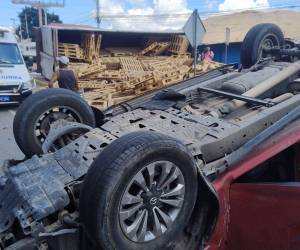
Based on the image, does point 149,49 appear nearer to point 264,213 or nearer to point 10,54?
point 10,54

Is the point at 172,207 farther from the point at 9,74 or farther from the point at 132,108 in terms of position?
the point at 9,74

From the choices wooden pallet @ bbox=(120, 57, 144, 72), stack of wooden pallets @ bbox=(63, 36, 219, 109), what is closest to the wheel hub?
stack of wooden pallets @ bbox=(63, 36, 219, 109)

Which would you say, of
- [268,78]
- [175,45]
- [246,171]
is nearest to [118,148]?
[246,171]

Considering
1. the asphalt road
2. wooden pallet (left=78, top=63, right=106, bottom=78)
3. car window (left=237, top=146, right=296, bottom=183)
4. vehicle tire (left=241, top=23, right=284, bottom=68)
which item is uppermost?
vehicle tire (left=241, top=23, right=284, bottom=68)

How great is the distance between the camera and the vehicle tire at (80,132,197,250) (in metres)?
2.30

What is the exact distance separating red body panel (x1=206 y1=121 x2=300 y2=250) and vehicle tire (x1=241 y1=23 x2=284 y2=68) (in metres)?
2.65

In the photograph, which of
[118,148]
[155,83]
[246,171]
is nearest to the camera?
[118,148]

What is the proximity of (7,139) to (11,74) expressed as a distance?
14.7 ft

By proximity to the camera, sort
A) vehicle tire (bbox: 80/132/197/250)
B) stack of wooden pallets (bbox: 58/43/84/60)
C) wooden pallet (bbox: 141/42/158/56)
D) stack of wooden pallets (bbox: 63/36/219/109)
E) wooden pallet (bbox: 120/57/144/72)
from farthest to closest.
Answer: wooden pallet (bbox: 141/42/158/56) → stack of wooden pallets (bbox: 58/43/84/60) → wooden pallet (bbox: 120/57/144/72) → stack of wooden pallets (bbox: 63/36/219/109) → vehicle tire (bbox: 80/132/197/250)

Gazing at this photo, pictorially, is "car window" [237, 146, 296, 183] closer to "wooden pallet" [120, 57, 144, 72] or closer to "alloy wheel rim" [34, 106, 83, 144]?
"alloy wheel rim" [34, 106, 83, 144]

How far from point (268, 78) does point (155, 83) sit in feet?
23.7

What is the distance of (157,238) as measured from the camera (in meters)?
2.55

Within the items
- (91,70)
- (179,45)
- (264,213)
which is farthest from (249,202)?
(179,45)

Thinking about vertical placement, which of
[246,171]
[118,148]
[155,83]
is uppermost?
[118,148]
